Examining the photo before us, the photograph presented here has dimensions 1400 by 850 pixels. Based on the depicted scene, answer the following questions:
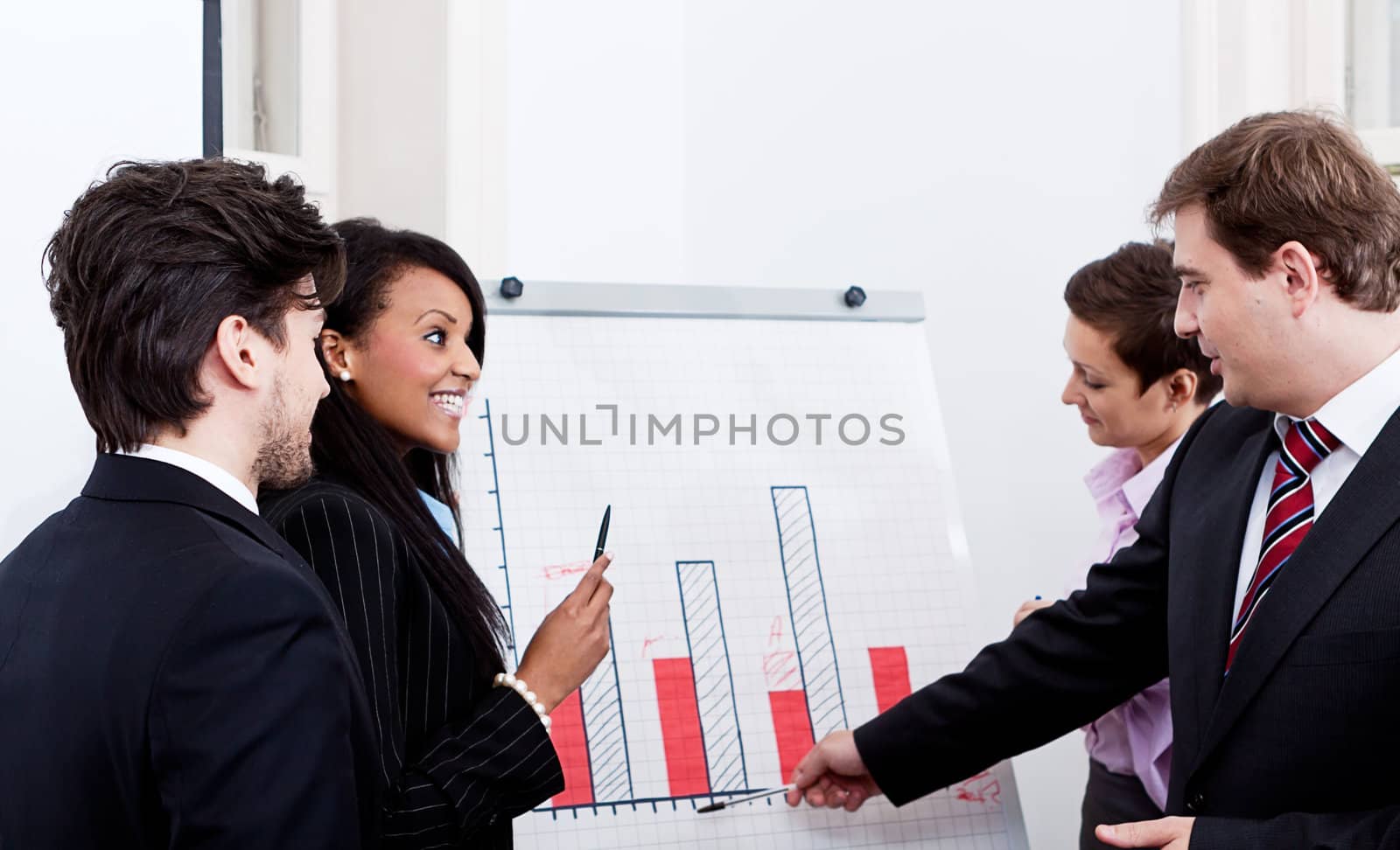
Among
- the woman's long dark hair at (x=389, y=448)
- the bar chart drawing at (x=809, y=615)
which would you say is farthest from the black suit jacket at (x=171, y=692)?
the bar chart drawing at (x=809, y=615)

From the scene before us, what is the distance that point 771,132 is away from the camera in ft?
9.41

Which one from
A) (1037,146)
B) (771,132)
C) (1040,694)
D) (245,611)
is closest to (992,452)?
(1037,146)

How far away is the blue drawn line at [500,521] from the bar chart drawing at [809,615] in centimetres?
36

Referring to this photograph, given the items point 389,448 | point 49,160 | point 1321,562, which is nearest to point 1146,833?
point 1321,562

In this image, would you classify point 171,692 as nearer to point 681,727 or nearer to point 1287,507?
point 681,727

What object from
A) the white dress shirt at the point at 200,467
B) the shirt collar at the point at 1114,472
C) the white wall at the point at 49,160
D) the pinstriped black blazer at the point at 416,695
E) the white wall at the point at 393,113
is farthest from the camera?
the white wall at the point at 393,113

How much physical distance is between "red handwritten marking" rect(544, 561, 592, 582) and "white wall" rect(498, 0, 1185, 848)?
1.09 m

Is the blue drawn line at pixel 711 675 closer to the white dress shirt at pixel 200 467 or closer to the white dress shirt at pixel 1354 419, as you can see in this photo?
the white dress shirt at pixel 1354 419

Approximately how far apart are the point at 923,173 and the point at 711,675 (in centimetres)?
142

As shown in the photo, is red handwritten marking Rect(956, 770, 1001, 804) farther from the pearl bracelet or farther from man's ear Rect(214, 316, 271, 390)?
man's ear Rect(214, 316, 271, 390)

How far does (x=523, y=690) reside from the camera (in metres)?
1.26

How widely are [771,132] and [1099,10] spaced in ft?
2.37

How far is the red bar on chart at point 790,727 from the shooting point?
5.45 ft

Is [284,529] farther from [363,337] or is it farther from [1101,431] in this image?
[1101,431]
